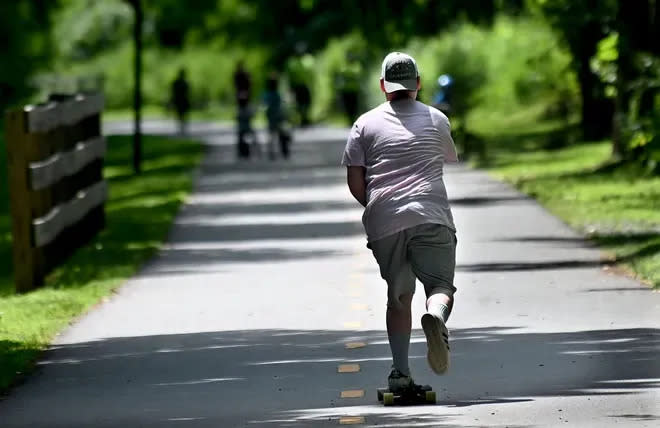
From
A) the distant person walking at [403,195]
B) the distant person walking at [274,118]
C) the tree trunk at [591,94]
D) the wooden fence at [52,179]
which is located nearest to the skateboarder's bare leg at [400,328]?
the distant person walking at [403,195]

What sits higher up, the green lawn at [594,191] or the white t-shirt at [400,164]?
the white t-shirt at [400,164]

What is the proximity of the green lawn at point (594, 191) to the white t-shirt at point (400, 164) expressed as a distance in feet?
17.5

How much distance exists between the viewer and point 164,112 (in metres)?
73.6

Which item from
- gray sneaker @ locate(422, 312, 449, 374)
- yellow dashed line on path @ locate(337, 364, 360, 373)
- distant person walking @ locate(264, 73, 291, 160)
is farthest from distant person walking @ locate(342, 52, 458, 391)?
distant person walking @ locate(264, 73, 291, 160)

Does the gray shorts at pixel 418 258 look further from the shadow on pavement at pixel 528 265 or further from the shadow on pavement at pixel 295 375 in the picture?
the shadow on pavement at pixel 528 265

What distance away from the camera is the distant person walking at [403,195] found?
34.2 feet

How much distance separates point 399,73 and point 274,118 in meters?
28.3

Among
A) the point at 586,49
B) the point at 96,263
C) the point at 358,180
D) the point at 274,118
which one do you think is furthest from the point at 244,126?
the point at 358,180

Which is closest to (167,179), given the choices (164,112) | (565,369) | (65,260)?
(65,260)

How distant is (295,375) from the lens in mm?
11742

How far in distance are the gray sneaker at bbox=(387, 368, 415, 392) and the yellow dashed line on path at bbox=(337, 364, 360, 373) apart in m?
1.29

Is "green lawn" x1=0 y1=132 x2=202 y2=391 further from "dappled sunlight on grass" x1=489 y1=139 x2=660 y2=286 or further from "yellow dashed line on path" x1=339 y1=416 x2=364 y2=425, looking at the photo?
"dappled sunlight on grass" x1=489 y1=139 x2=660 y2=286

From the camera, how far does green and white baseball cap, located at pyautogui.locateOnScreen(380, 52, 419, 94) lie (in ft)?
34.3

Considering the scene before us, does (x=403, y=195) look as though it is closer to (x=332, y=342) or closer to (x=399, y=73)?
(x=399, y=73)
